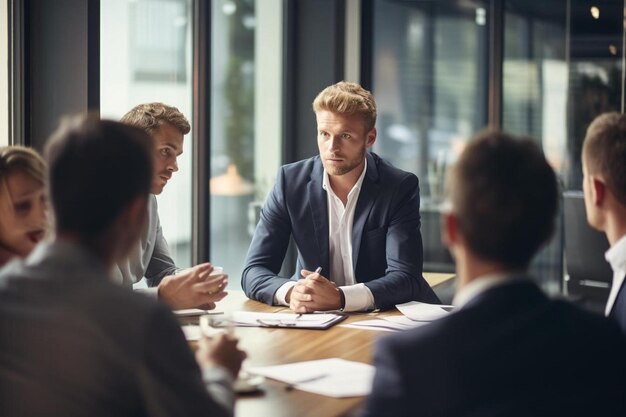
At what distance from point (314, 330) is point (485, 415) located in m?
1.39

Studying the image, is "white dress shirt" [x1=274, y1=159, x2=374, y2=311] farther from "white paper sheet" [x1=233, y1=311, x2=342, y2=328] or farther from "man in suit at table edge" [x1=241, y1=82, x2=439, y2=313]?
"white paper sheet" [x1=233, y1=311, x2=342, y2=328]

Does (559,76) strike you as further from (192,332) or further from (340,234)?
(192,332)

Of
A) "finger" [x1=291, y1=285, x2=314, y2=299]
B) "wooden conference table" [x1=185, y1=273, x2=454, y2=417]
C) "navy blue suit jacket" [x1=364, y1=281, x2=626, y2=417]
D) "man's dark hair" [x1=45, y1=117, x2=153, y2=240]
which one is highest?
"man's dark hair" [x1=45, y1=117, x2=153, y2=240]

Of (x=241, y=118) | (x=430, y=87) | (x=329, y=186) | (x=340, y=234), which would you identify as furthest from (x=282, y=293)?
(x=430, y=87)

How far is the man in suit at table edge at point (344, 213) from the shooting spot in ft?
11.5

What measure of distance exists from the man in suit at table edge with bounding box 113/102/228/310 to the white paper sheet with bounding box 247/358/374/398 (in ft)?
2.29

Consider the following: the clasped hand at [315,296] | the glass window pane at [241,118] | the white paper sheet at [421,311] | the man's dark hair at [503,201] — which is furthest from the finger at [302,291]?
the glass window pane at [241,118]

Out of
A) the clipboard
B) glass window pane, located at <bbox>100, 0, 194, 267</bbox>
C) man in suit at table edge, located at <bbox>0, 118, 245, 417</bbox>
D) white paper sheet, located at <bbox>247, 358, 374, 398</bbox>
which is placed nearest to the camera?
man in suit at table edge, located at <bbox>0, 118, 245, 417</bbox>

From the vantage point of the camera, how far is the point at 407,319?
295 centimetres

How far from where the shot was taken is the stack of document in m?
2.84

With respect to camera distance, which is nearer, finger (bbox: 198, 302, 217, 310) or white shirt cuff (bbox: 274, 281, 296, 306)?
finger (bbox: 198, 302, 217, 310)

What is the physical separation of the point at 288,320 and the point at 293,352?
420mm

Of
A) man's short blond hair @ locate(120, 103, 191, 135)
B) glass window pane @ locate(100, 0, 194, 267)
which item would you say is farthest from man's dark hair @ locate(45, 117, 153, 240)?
glass window pane @ locate(100, 0, 194, 267)

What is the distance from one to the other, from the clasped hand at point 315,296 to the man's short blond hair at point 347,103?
86 centimetres
